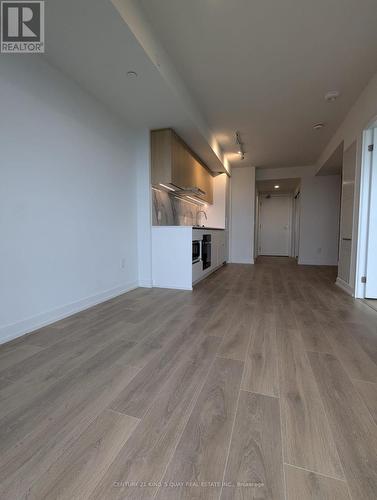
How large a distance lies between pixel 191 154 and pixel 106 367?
12.4ft

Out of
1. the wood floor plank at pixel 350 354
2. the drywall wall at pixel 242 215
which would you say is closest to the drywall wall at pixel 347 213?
the wood floor plank at pixel 350 354

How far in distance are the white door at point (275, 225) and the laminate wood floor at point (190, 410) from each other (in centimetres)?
689

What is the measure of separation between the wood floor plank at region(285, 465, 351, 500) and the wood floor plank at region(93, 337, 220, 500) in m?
0.42

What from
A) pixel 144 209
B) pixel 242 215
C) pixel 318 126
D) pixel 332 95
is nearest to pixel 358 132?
pixel 332 95

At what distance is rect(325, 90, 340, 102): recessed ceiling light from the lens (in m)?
2.93

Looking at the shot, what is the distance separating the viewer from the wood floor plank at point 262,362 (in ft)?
4.17

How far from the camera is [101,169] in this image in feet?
9.08

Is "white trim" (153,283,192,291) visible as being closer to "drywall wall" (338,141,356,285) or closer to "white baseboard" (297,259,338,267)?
"drywall wall" (338,141,356,285)

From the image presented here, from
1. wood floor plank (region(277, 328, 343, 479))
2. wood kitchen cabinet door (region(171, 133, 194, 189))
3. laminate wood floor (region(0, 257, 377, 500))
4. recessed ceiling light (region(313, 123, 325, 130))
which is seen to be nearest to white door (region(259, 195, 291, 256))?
recessed ceiling light (region(313, 123, 325, 130))

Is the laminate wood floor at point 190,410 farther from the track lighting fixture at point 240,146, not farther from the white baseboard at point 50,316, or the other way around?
the track lighting fixture at point 240,146

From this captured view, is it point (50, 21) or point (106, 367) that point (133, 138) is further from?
point (106, 367)

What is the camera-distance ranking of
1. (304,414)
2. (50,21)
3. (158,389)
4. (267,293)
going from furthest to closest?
(267,293) → (50,21) → (158,389) → (304,414)

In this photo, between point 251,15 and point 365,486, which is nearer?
point 365,486

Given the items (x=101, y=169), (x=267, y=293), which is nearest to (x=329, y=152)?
(x=267, y=293)
